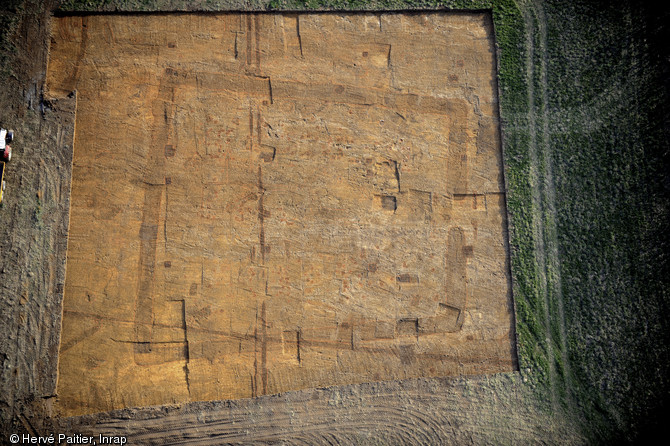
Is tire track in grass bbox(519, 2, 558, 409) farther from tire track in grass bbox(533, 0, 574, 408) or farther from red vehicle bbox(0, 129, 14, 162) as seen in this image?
red vehicle bbox(0, 129, 14, 162)

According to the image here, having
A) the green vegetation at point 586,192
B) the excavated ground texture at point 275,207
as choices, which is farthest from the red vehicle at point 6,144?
the green vegetation at point 586,192

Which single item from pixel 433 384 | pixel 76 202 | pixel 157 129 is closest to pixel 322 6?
pixel 157 129

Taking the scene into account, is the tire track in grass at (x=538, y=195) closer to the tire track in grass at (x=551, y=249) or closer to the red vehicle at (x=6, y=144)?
the tire track in grass at (x=551, y=249)

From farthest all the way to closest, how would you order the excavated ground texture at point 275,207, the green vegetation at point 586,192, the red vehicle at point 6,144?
the green vegetation at point 586,192 < the excavated ground texture at point 275,207 < the red vehicle at point 6,144

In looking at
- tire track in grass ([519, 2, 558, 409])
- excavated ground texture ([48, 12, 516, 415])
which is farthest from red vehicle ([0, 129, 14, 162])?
tire track in grass ([519, 2, 558, 409])

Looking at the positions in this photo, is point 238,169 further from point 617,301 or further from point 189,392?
point 617,301

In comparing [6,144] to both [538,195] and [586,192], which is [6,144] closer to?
[538,195]

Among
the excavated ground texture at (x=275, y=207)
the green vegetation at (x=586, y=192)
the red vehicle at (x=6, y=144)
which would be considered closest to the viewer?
the red vehicle at (x=6, y=144)
